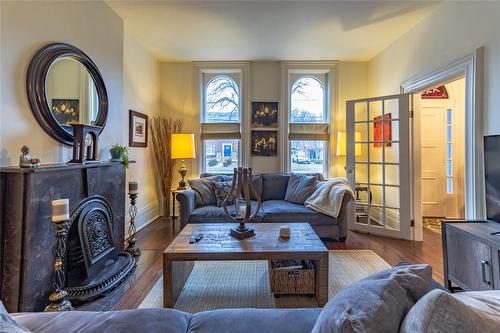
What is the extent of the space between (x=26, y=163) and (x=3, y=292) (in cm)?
84

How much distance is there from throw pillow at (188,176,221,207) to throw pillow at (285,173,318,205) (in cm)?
109

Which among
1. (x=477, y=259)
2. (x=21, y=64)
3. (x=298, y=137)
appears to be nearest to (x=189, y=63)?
(x=298, y=137)

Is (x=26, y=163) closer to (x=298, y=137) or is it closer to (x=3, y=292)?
(x=3, y=292)

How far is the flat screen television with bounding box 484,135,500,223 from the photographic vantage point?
2049 mm

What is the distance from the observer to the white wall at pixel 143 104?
3.81 m

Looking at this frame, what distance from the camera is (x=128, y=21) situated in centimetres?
345

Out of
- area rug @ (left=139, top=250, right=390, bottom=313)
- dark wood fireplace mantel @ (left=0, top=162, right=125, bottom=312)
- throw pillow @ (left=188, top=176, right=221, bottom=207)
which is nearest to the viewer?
dark wood fireplace mantel @ (left=0, top=162, right=125, bottom=312)

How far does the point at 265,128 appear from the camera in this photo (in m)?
4.93

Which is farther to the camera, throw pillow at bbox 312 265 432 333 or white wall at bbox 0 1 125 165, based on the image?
white wall at bbox 0 1 125 165

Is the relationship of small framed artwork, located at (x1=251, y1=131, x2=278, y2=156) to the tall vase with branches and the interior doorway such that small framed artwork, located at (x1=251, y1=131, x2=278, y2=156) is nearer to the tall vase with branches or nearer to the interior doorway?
the tall vase with branches

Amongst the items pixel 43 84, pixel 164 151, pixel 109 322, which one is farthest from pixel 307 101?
pixel 109 322

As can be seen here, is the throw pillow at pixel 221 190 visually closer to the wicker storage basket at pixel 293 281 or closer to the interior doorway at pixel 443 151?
the wicker storage basket at pixel 293 281

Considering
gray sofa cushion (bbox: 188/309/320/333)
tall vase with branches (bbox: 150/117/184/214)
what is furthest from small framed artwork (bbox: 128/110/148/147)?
gray sofa cushion (bbox: 188/309/320/333)

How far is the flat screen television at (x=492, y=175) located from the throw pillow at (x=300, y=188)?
1.98m
